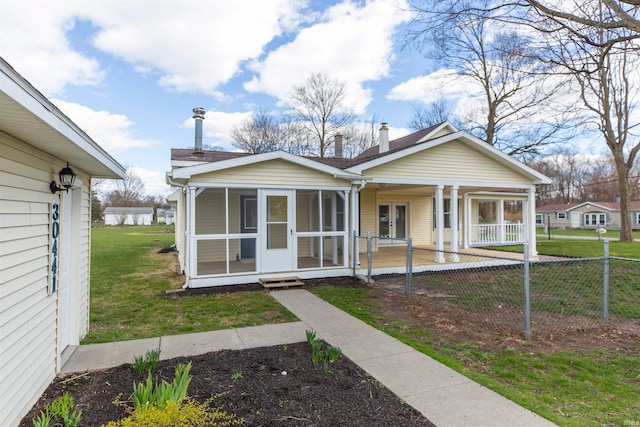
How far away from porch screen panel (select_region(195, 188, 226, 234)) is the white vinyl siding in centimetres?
625

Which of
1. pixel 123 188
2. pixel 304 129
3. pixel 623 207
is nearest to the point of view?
pixel 623 207

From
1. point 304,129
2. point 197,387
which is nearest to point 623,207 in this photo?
Result: point 304,129

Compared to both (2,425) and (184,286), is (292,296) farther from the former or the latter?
(2,425)

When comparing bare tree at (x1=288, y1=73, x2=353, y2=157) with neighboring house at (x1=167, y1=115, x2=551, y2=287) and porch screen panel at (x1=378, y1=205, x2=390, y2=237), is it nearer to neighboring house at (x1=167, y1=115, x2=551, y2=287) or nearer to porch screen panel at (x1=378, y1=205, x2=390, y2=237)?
porch screen panel at (x1=378, y1=205, x2=390, y2=237)

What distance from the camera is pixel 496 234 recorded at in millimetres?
15430

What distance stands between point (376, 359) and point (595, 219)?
147 ft

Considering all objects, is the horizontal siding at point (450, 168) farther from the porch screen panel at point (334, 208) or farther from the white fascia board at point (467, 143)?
the porch screen panel at point (334, 208)

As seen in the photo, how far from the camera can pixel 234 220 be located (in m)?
10.2

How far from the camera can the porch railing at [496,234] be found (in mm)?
15109


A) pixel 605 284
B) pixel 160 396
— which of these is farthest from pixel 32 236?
pixel 605 284

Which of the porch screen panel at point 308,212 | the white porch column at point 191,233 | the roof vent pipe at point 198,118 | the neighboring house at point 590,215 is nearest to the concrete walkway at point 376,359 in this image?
the white porch column at point 191,233

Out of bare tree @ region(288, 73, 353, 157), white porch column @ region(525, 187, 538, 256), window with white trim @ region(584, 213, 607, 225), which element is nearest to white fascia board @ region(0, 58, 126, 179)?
white porch column @ region(525, 187, 538, 256)

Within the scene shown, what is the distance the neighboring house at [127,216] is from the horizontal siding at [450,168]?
49.2 meters

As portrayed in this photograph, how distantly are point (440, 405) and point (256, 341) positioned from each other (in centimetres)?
242
